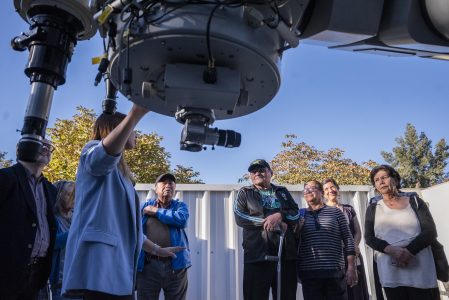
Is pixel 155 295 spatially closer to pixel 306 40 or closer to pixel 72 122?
pixel 306 40

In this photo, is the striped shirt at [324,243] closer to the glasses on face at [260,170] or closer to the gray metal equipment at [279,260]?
the gray metal equipment at [279,260]

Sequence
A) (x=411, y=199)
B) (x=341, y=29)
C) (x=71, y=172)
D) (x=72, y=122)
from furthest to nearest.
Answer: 1. (x=72, y=122)
2. (x=71, y=172)
3. (x=411, y=199)
4. (x=341, y=29)

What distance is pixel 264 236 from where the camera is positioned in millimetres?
3746

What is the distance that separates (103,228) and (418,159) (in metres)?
41.6

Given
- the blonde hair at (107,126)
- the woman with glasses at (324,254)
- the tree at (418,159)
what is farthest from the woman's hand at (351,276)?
the tree at (418,159)

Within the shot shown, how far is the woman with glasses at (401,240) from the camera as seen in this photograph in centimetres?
315

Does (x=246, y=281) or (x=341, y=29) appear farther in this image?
(x=246, y=281)

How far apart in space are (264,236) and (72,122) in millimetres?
12286

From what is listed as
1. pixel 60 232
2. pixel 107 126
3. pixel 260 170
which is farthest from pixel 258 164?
pixel 107 126

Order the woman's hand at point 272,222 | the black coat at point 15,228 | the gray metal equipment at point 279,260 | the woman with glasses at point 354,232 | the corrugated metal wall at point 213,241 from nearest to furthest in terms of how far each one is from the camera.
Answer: the black coat at point 15,228 < the gray metal equipment at point 279,260 < the woman's hand at point 272,222 < the woman with glasses at point 354,232 < the corrugated metal wall at point 213,241

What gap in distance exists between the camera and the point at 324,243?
3.88 meters

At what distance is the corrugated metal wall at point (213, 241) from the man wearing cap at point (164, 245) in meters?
0.89

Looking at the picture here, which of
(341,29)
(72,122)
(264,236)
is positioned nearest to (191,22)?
(341,29)

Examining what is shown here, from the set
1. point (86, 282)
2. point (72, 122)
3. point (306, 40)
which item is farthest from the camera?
point (72, 122)
